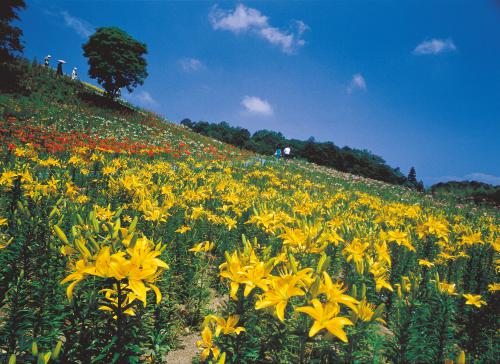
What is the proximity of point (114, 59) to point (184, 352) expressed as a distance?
97.7 feet

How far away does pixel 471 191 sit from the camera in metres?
20.1

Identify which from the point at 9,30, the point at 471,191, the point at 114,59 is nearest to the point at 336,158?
the point at 471,191

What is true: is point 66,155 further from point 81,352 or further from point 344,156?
point 344,156

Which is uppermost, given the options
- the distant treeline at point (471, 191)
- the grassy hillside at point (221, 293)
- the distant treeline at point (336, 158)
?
the distant treeline at point (336, 158)

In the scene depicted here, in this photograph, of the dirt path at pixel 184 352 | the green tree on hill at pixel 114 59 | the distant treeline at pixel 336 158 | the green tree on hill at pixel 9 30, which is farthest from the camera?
the distant treeline at pixel 336 158

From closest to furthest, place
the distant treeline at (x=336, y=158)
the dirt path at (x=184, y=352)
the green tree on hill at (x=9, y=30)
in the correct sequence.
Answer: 1. the dirt path at (x=184, y=352)
2. the green tree on hill at (x=9, y=30)
3. the distant treeline at (x=336, y=158)

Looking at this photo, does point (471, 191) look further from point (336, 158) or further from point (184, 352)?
point (336, 158)

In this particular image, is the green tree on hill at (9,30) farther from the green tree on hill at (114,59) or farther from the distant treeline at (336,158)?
the distant treeline at (336,158)

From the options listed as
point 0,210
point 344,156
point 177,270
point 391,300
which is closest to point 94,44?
point 0,210

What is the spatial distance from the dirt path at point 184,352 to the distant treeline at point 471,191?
1898 cm

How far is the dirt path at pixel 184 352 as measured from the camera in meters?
2.50

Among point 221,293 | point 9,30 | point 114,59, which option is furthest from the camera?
point 114,59

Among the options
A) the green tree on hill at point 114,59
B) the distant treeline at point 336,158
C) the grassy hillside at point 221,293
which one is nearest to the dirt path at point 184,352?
the grassy hillside at point 221,293

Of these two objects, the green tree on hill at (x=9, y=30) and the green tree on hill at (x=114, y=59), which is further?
the green tree on hill at (x=114, y=59)
